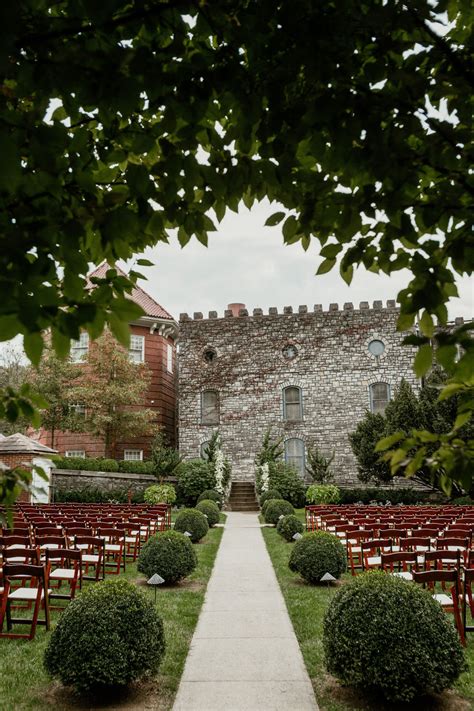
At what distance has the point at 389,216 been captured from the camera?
2.54 m

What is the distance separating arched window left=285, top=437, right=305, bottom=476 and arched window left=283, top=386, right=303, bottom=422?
1.33m

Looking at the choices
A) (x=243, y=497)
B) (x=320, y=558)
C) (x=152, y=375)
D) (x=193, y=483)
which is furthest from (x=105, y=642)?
(x=152, y=375)

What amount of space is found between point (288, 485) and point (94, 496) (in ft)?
30.3

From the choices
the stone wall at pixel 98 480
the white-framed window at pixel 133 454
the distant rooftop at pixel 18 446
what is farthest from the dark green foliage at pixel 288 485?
the distant rooftop at pixel 18 446

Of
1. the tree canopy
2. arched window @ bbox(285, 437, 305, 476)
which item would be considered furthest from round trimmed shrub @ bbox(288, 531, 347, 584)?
arched window @ bbox(285, 437, 305, 476)

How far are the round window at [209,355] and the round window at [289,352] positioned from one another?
4.39 m

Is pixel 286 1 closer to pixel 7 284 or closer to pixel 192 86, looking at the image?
pixel 192 86

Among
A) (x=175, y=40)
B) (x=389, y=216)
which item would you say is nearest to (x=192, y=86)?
(x=175, y=40)

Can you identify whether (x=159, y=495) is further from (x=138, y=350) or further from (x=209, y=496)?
(x=138, y=350)

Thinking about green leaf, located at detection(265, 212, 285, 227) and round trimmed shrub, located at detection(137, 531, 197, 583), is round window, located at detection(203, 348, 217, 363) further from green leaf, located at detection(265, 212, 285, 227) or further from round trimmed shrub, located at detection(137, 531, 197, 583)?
green leaf, located at detection(265, 212, 285, 227)

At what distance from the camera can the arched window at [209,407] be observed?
121ft

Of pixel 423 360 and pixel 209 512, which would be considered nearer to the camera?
pixel 423 360

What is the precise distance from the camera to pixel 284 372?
36.9m

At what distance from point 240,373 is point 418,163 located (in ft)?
114
